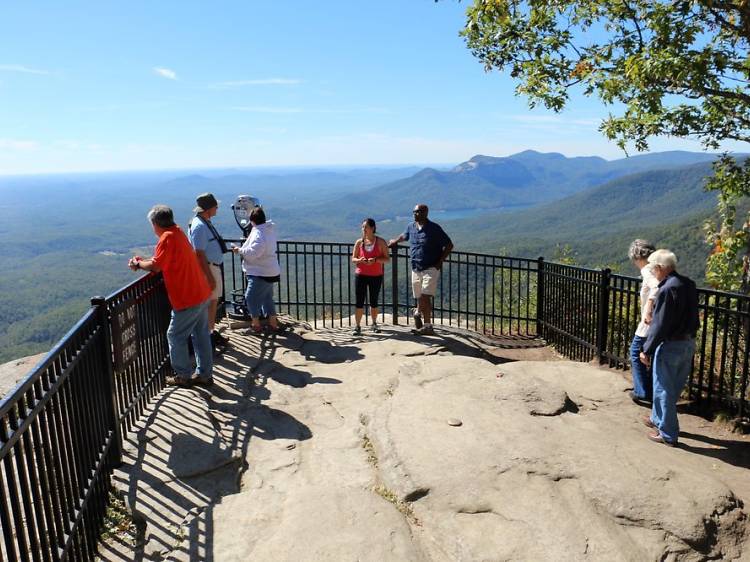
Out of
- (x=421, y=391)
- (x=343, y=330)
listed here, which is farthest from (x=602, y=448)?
(x=343, y=330)

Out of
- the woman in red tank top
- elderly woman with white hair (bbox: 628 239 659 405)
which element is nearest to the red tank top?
the woman in red tank top

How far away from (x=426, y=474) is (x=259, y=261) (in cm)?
473

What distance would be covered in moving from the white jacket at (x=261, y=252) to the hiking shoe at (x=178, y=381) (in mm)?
2304

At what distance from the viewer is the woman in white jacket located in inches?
323

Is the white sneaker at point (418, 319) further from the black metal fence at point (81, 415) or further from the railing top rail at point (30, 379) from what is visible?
the railing top rail at point (30, 379)

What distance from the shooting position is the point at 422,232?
8953mm

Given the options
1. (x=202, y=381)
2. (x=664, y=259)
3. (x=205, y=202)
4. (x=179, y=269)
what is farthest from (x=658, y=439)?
(x=205, y=202)

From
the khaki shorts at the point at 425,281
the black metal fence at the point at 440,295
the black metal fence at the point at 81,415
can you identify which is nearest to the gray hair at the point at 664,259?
the black metal fence at the point at 81,415

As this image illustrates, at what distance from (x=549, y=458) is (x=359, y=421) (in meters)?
1.92

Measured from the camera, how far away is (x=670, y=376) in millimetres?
5375

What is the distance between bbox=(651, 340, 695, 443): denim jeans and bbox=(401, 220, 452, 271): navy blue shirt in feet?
13.1

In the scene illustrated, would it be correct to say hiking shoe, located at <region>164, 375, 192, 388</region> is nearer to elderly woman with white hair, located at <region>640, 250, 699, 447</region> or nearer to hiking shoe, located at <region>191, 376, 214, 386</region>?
hiking shoe, located at <region>191, 376, 214, 386</region>

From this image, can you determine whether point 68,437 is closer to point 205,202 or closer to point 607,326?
point 205,202

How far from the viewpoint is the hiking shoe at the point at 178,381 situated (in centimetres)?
635
